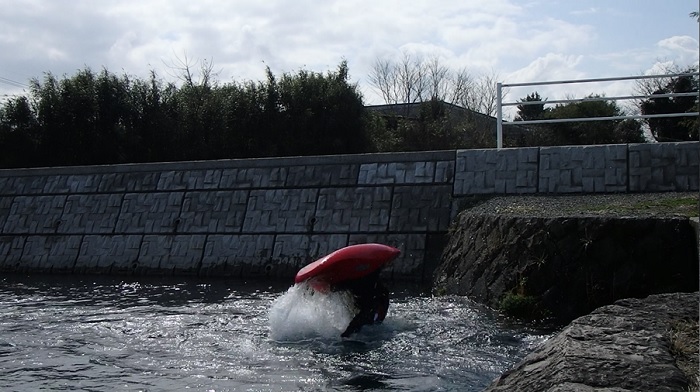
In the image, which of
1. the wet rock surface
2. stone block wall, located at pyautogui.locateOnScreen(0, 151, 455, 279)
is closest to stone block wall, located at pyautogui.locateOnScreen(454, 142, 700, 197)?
stone block wall, located at pyautogui.locateOnScreen(0, 151, 455, 279)

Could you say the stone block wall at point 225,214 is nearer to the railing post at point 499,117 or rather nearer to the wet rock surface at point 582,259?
the railing post at point 499,117

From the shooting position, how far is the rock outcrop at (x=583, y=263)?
28.8 feet

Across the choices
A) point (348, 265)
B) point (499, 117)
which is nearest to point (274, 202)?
point (499, 117)

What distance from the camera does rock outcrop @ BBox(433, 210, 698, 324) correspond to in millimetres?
8781

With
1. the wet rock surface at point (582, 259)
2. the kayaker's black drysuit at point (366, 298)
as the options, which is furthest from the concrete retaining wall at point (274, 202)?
the kayaker's black drysuit at point (366, 298)

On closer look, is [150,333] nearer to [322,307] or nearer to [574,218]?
[322,307]

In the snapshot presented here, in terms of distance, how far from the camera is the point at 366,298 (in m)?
8.55

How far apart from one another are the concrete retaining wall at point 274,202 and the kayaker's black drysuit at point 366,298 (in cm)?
487

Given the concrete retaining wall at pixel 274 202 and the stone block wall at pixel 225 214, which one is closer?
the concrete retaining wall at pixel 274 202

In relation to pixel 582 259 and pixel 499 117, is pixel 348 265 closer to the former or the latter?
pixel 582 259

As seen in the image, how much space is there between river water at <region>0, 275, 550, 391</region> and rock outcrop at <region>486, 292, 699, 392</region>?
1639 millimetres

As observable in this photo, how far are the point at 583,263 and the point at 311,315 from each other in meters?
3.12

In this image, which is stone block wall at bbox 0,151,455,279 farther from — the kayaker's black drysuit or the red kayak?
the red kayak

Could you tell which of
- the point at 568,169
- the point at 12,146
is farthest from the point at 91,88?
the point at 568,169
